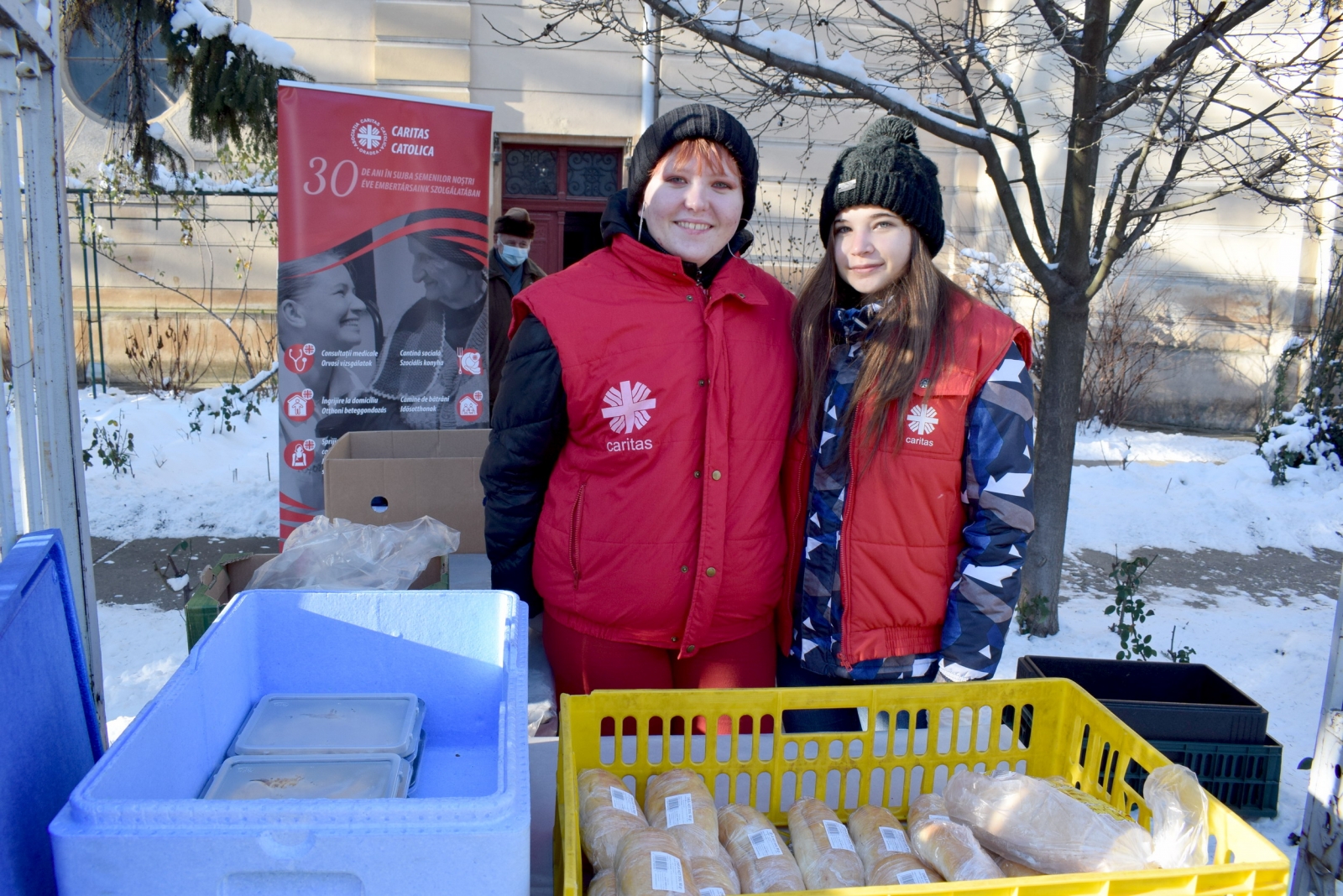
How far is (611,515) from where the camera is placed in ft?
6.60

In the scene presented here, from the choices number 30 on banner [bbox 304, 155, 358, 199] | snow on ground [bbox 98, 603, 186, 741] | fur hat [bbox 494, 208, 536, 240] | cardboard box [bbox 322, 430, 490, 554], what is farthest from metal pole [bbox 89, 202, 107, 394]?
cardboard box [bbox 322, 430, 490, 554]

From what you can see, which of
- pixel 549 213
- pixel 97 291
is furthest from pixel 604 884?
pixel 97 291

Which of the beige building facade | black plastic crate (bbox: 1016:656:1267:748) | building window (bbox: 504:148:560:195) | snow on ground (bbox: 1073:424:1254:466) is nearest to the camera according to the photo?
black plastic crate (bbox: 1016:656:1267:748)

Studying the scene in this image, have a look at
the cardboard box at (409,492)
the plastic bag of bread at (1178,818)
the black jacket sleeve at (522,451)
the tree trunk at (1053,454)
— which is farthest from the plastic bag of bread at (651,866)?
the tree trunk at (1053,454)

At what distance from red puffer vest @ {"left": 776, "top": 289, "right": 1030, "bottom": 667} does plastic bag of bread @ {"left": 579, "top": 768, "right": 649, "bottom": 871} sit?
80 cm

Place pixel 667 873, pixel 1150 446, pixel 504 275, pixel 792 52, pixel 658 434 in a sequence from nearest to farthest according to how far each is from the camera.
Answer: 1. pixel 667 873
2. pixel 658 434
3. pixel 792 52
4. pixel 504 275
5. pixel 1150 446

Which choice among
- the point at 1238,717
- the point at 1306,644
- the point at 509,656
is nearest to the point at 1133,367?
the point at 1306,644

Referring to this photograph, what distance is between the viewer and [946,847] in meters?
1.22

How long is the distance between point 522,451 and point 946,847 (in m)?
1.21

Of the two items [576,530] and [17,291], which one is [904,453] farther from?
[17,291]

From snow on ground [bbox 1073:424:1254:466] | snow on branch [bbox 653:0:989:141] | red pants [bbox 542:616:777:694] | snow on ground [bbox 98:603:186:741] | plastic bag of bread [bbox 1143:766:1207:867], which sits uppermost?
snow on branch [bbox 653:0:989:141]

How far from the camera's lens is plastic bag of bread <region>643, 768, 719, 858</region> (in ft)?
3.95

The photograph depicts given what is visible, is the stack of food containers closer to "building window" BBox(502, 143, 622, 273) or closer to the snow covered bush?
the snow covered bush

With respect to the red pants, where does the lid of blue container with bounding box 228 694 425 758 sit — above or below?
above
